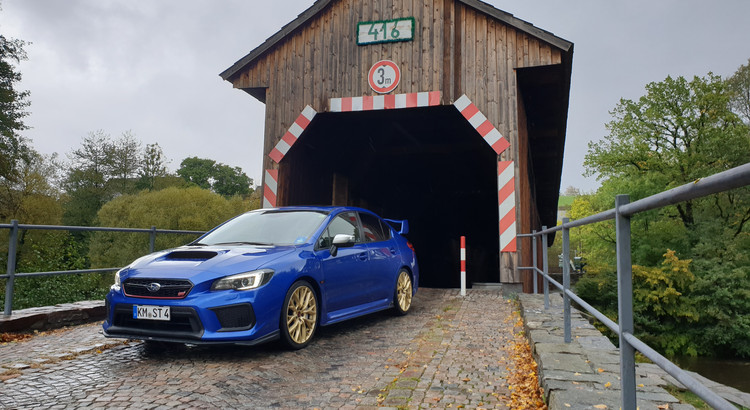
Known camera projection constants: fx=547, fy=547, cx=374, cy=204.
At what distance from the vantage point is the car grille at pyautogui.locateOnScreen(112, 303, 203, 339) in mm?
4727

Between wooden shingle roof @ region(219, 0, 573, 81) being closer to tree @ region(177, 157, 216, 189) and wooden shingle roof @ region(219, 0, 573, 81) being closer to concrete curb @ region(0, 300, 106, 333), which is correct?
concrete curb @ region(0, 300, 106, 333)

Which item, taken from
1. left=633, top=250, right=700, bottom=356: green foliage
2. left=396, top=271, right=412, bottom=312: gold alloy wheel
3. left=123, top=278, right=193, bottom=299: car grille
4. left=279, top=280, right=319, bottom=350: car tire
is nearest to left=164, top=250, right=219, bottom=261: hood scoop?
left=123, top=278, right=193, bottom=299: car grille

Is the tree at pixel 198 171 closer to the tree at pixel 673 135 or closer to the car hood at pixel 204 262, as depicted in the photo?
the tree at pixel 673 135

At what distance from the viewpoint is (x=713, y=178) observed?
160 cm

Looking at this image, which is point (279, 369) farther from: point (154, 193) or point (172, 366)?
point (154, 193)

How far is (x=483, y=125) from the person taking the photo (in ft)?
34.2

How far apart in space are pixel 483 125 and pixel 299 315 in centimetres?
628

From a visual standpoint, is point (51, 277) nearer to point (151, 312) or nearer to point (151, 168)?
point (151, 168)

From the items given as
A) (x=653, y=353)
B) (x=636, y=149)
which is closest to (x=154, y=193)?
(x=636, y=149)

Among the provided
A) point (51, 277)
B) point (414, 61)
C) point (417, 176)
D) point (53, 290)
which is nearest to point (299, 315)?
point (414, 61)

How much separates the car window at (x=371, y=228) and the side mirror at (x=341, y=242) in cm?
93

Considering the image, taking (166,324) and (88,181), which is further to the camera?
(88,181)

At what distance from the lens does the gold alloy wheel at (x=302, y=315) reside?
532 centimetres

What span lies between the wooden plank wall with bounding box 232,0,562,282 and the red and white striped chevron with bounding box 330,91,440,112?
4.8 inches
